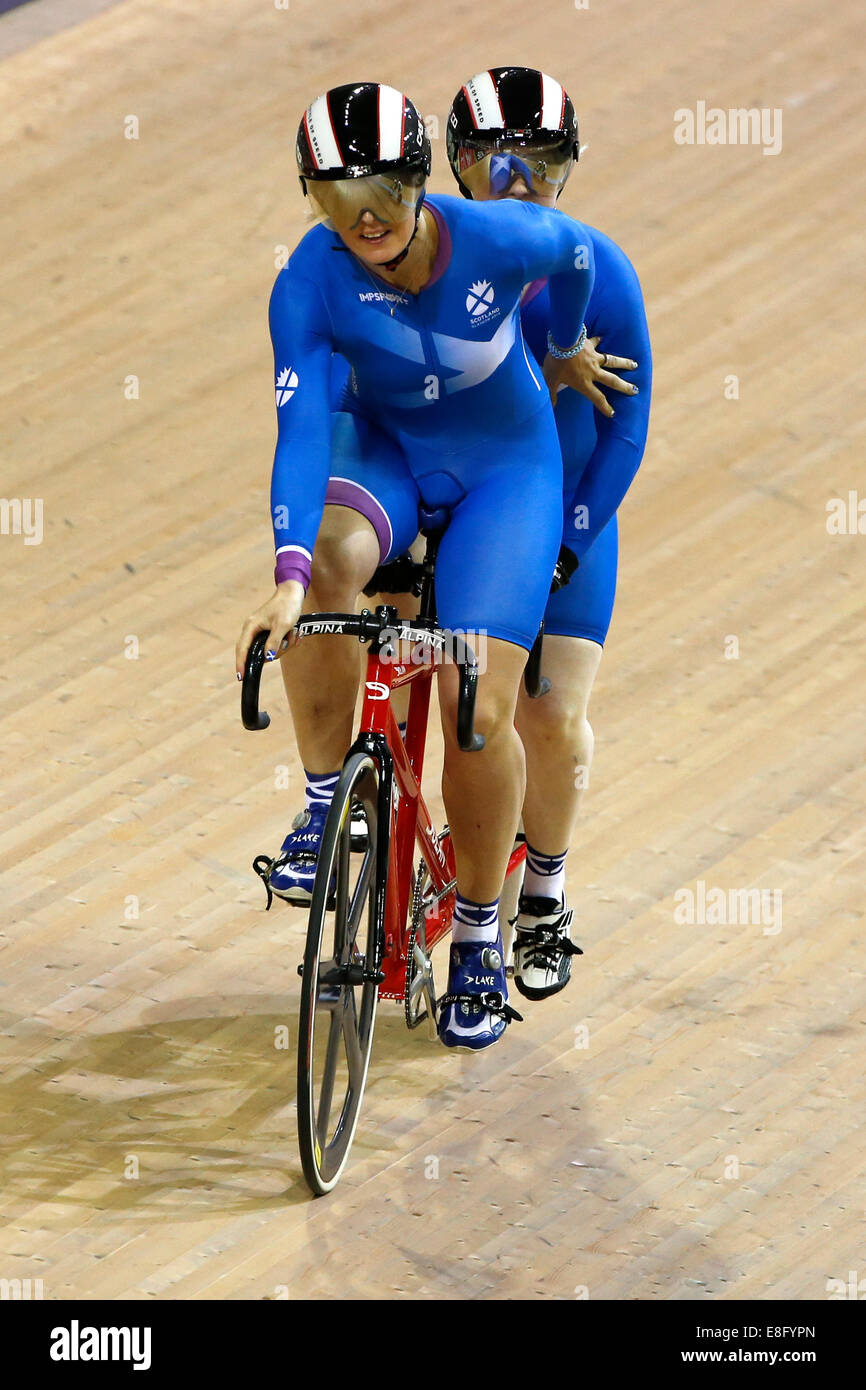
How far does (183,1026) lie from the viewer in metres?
3.94

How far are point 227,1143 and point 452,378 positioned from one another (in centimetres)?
147

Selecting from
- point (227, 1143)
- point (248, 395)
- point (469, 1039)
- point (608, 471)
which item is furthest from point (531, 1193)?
point (248, 395)

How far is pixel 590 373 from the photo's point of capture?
3486 millimetres

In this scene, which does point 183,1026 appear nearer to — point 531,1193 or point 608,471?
point 531,1193

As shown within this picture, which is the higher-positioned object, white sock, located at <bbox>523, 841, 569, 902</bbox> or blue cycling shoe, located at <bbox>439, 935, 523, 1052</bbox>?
blue cycling shoe, located at <bbox>439, 935, 523, 1052</bbox>

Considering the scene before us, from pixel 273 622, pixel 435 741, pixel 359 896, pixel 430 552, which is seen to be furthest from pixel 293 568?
pixel 435 741

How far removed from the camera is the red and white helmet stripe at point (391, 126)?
299 cm

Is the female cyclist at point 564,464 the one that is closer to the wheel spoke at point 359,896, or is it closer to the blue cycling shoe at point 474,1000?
the blue cycling shoe at point 474,1000

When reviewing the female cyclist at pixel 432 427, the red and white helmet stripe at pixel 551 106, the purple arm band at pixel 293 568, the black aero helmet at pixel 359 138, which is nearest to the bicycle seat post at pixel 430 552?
the female cyclist at pixel 432 427

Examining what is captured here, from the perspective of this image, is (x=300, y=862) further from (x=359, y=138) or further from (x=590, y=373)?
(x=359, y=138)

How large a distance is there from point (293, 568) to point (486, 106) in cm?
104

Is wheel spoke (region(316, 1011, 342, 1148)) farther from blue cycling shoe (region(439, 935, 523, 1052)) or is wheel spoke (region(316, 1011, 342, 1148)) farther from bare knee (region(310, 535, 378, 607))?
bare knee (region(310, 535, 378, 607))

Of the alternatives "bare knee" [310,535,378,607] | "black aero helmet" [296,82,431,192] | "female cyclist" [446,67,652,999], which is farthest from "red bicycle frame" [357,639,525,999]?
"black aero helmet" [296,82,431,192]

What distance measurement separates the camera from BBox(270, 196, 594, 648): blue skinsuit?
10.4 ft
